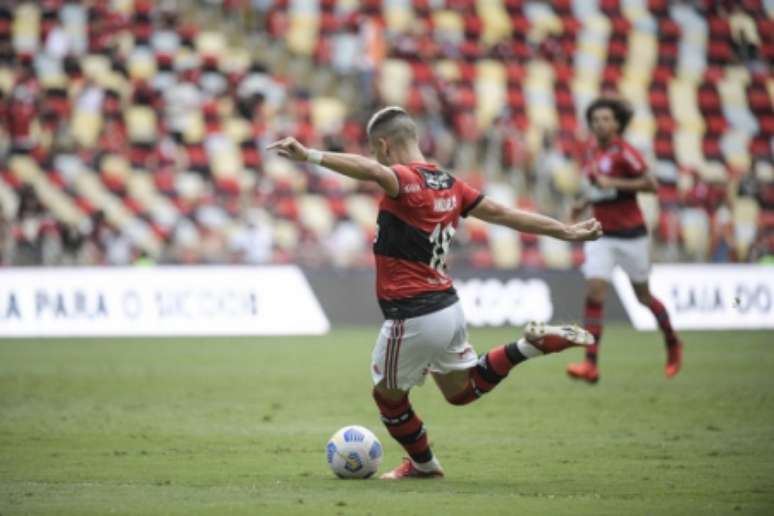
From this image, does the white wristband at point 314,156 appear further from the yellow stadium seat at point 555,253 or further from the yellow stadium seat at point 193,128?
the yellow stadium seat at point 193,128

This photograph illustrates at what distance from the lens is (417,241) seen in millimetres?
8234

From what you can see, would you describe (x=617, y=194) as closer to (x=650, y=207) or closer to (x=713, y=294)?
(x=713, y=294)

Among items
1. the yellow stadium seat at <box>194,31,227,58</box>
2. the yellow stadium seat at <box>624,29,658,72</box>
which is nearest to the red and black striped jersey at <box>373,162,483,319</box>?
the yellow stadium seat at <box>194,31,227,58</box>

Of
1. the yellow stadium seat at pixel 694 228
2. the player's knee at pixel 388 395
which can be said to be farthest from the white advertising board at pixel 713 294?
the player's knee at pixel 388 395

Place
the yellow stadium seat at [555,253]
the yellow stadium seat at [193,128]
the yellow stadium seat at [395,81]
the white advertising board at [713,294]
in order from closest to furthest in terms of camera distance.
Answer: the white advertising board at [713,294], the yellow stadium seat at [555,253], the yellow stadium seat at [193,128], the yellow stadium seat at [395,81]

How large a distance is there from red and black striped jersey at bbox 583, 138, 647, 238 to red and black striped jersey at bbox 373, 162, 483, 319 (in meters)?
5.80

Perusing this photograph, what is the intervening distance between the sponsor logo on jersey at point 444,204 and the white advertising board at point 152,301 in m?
14.5

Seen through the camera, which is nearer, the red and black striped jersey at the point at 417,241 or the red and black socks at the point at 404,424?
the red and black striped jersey at the point at 417,241

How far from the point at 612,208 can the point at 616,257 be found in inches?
19.8

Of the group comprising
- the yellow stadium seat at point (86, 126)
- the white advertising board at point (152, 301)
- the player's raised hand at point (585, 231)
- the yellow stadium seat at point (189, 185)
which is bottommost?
the white advertising board at point (152, 301)

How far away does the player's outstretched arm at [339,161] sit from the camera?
738cm

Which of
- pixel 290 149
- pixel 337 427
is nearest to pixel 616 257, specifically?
pixel 337 427

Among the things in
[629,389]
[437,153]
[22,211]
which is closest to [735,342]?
[629,389]

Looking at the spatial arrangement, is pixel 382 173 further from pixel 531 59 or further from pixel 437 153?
pixel 531 59
